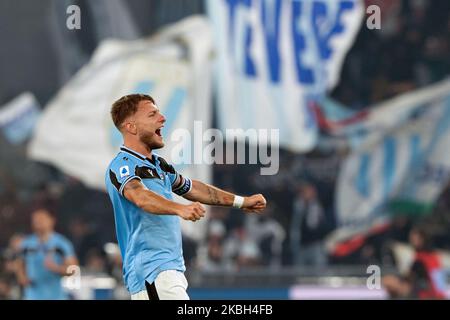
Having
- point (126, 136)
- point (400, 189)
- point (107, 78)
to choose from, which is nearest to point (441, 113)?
point (400, 189)

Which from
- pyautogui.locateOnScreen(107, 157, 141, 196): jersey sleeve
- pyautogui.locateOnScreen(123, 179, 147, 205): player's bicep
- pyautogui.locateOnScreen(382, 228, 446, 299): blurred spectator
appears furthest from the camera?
pyautogui.locateOnScreen(382, 228, 446, 299): blurred spectator

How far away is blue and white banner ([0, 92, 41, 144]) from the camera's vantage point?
2428 cm

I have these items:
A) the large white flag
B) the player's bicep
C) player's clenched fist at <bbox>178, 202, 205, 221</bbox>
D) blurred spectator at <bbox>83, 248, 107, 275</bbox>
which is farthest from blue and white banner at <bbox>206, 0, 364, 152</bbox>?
player's clenched fist at <bbox>178, 202, 205, 221</bbox>

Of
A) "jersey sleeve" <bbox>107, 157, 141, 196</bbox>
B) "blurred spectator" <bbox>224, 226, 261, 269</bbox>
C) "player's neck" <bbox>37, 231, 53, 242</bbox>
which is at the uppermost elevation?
"jersey sleeve" <bbox>107, 157, 141, 196</bbox>

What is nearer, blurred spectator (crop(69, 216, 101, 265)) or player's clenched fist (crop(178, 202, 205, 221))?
player's clenched fist (crop(178, 202, 205, 221))

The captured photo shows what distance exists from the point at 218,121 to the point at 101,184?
8.35 feet

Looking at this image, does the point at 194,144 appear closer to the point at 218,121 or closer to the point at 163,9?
the point at 218,121

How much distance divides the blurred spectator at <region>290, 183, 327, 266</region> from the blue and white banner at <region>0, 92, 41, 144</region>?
17.9ft

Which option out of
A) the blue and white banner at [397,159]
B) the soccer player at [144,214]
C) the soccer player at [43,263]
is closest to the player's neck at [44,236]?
the soccer player at [43,263]

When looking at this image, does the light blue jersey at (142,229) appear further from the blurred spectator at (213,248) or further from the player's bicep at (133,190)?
the blurred spectator at (213,248)

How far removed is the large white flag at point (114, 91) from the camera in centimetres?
2408

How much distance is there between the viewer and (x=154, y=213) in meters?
7.65

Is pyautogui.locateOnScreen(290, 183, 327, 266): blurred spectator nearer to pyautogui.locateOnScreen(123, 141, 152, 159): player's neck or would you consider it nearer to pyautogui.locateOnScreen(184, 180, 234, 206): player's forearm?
pyautogui.locateOnScreen(184, 180, 234, 206): player's forearm

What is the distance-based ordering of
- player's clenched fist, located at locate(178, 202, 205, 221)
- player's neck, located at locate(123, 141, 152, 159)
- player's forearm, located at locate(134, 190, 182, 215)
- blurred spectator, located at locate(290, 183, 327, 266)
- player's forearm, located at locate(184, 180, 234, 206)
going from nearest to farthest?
player's clenched fist, located at locate(178, 202, 205, 221)
player's forearm, located at locate(134, 190, 182, 215)
player's neck, located at locate(123, 141, 152, 159)
player's forearm, located at locate(184, 180, 234, 206)
blurred spectator, located at locate(290, 183, 327, 266)
